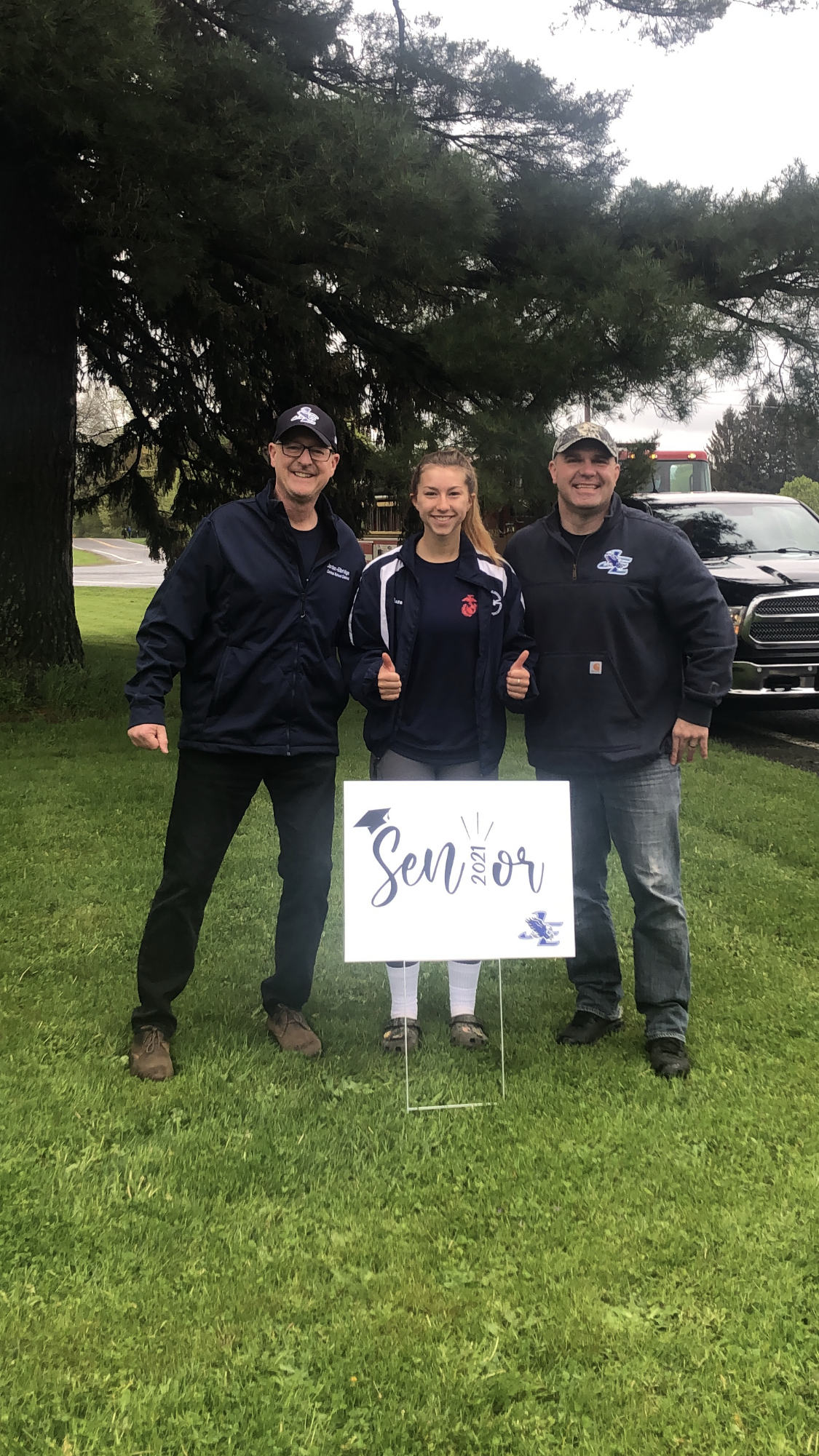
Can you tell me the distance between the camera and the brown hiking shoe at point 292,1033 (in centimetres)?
343

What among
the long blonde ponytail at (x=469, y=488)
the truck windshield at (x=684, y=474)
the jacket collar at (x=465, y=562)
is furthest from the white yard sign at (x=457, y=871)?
the truck windshield at (x=684, y=474)

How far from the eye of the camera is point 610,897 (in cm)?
520

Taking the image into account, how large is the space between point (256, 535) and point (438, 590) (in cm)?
60

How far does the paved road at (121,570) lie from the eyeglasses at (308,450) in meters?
13.1

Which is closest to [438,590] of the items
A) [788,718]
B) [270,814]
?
[270,814]

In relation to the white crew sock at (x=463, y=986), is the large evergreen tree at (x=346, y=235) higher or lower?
higher

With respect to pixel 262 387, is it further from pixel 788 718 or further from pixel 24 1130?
pixel 24 1130

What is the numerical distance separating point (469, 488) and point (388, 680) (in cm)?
66

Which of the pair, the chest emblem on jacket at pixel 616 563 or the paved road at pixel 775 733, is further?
the paved road at pixel 775 733

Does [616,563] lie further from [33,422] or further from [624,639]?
[33,422]

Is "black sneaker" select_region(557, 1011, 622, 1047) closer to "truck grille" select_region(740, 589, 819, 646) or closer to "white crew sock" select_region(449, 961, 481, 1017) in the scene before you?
"white crew sock" select_region(449, 961, 481, 1017)

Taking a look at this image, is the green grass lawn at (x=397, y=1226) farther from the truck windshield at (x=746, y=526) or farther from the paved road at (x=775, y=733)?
the truck windshield at (x=746, y=526)

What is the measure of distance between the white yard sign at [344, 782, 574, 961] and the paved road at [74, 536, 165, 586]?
530 inches

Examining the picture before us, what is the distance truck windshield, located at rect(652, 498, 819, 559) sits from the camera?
32.4ft
